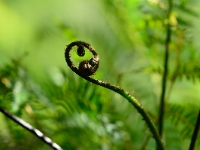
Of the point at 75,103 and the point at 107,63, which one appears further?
the point at 107,63

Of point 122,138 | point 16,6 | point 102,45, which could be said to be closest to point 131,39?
point 102,45

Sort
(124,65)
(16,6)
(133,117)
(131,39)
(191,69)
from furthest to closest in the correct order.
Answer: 1. (16,6)
2. (124,65)
3. (131,39)
4. (133,117)
5. (191,69)

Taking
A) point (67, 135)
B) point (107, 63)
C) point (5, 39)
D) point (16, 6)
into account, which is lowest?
point (67, 135)

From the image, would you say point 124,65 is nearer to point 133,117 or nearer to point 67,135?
point 133,117

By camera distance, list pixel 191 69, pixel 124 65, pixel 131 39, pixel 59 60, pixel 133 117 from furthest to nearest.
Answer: pixel 59 60 < pixel 124 65 < pixel 131 39 < pixel 133 117 < pixel 191 69

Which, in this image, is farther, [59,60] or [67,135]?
[59,60]

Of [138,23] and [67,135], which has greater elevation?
[138,23]

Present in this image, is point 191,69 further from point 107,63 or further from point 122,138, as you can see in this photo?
point 107,63

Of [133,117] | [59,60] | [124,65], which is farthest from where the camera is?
[59,60]

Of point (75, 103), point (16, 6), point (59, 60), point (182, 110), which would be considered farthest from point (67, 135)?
point (16, 6)
